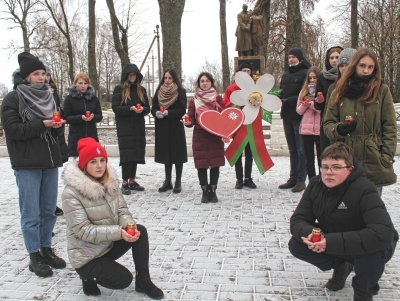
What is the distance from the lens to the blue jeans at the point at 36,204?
3549 millimetres

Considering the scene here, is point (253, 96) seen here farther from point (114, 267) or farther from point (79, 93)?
point (114, 267)

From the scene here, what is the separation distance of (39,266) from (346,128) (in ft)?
9.34

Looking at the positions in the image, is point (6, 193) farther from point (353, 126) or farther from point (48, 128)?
point (353, 126)

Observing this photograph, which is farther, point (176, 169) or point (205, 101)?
point (176, 169)

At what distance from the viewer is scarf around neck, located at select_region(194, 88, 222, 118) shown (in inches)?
227

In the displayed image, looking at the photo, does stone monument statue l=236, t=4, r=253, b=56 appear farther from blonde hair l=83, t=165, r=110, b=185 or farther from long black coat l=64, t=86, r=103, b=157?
blonde hair l=83, t=165, r=110, b=185

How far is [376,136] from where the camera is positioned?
3582 millimetres

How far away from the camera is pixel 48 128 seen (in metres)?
3.61

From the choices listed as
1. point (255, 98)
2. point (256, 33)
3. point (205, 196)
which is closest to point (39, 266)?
point (205, 196)

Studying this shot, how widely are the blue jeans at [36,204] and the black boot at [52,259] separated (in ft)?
0.17

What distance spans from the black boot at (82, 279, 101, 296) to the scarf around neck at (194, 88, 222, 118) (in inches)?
121

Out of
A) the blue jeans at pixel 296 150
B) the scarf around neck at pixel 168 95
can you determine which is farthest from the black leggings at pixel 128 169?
the blue jeans at pixel 296 150

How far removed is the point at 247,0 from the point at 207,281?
25651 mm

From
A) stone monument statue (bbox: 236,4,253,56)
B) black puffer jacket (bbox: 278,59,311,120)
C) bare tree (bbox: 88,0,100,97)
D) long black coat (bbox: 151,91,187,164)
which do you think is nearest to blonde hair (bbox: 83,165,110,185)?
long black coat (bbox: 151,91,187,164)
